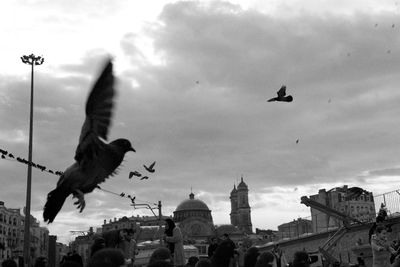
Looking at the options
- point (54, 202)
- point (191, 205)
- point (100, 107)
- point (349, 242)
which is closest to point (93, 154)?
point (100, 107)

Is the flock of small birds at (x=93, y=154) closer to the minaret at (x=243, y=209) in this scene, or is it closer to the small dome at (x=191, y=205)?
the small dome at (x=191, y=205)

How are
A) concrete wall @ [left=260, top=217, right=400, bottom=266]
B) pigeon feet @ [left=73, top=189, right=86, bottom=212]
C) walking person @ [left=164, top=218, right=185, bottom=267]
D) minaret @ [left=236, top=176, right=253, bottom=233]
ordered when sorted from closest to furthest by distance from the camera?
pigeon feet @ [left=73, top=189, right=86, bottom=212] → walking person @ [left=164, top=218, right=185, bottom=267] → concrete wall @ [left=260, top=217, right=400, bottom=266] → minaret @ [left=236, top=176, right=253, bottom=233]

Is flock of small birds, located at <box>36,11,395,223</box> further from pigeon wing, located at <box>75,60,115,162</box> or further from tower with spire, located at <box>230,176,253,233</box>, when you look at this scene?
tower with spire, located at <box>230,176,253,233</box>

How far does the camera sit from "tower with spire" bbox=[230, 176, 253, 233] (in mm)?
179863

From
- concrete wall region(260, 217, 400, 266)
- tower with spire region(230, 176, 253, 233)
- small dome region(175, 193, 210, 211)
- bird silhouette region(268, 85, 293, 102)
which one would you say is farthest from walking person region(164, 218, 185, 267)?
tower with spire region(230, 176, 253, 233)

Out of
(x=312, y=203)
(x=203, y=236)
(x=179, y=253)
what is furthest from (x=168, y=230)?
(x=203, y=236)

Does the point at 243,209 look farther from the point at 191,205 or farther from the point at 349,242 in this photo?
the point at 349,242

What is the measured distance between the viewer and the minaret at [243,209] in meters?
179

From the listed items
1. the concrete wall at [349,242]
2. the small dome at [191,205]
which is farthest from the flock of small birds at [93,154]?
the small dome at [191,205]

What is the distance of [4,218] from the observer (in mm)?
117688

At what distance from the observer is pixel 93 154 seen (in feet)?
21.8

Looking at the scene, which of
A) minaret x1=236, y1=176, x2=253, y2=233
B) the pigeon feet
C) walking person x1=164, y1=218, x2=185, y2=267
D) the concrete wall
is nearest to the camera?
the pigeon feet

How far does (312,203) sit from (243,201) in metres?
155

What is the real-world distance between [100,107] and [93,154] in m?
0.61
